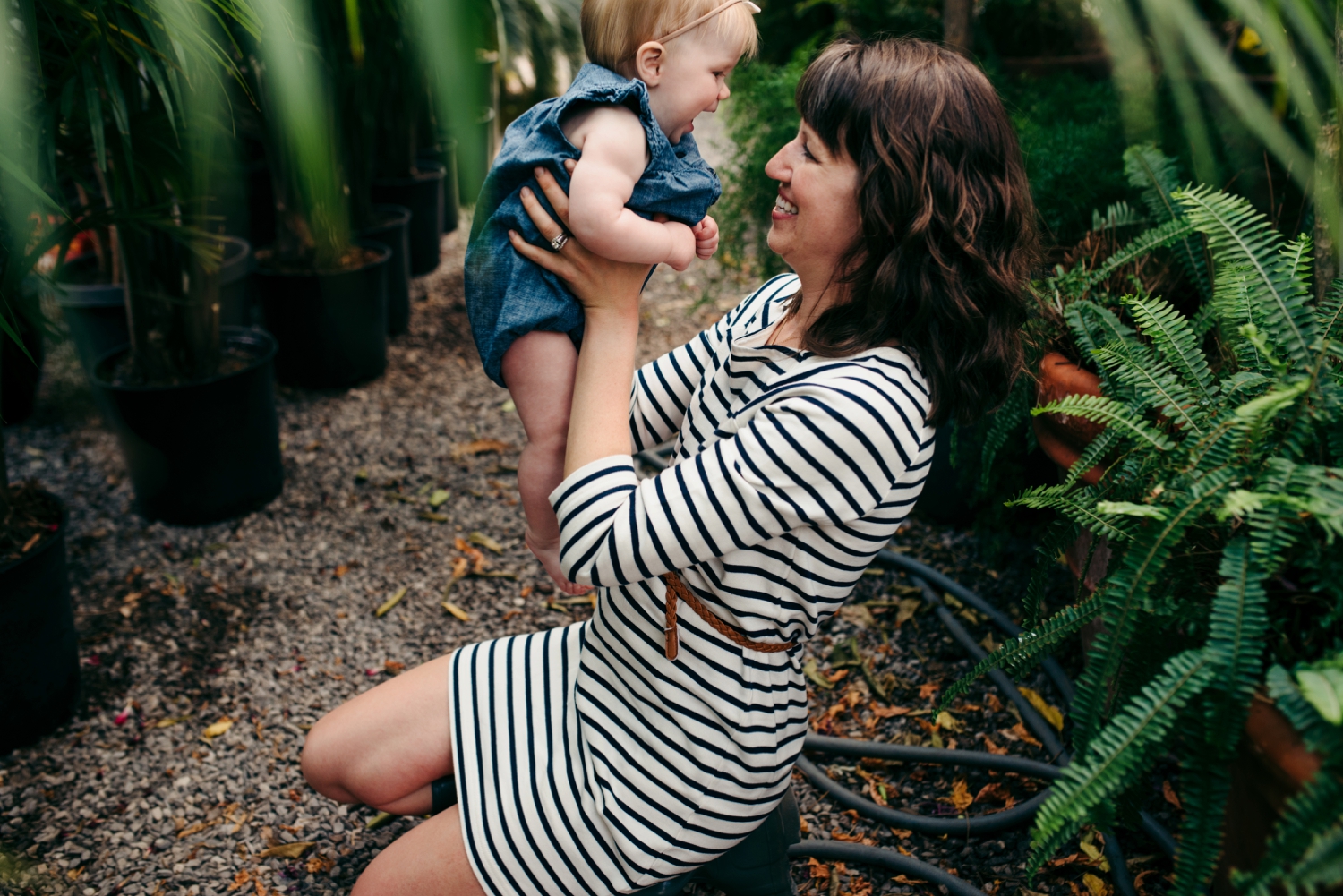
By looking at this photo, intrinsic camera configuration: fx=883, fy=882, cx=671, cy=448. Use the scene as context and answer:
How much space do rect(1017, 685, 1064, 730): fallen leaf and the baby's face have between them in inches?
54.9

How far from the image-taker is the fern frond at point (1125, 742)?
2.62ft

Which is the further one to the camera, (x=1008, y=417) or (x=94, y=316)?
(x=94, y=316)

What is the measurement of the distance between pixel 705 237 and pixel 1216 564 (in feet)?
2.62

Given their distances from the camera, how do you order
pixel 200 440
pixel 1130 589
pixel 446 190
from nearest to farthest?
pixel 1130 589 → pixel 200 440 → pixel 446 190

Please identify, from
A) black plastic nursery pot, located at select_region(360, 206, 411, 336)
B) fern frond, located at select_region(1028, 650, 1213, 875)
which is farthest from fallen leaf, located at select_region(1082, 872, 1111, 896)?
black plastic nursery pot, located at select_region(360, 206, 411, 336)

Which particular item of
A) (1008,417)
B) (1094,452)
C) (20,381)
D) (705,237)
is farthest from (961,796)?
(20,381)

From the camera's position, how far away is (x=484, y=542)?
2520 mm

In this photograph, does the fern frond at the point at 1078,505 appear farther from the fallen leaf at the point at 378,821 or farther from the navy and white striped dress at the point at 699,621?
the fallen leaf at the point at 378,821

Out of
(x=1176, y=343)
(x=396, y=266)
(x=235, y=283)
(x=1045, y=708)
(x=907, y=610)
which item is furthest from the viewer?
(x=396, y=266)

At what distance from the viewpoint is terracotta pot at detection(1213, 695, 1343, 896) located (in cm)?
75

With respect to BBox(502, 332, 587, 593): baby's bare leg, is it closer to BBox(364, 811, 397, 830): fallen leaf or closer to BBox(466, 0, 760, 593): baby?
BBox(466, 0, 760, 593): baby

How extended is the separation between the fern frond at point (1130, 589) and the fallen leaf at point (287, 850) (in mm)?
1375

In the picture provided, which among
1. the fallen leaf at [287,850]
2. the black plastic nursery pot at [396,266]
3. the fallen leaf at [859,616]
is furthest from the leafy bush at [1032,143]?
the fallen leaf at [287,850]

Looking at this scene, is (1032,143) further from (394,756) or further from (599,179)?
(394,756)
